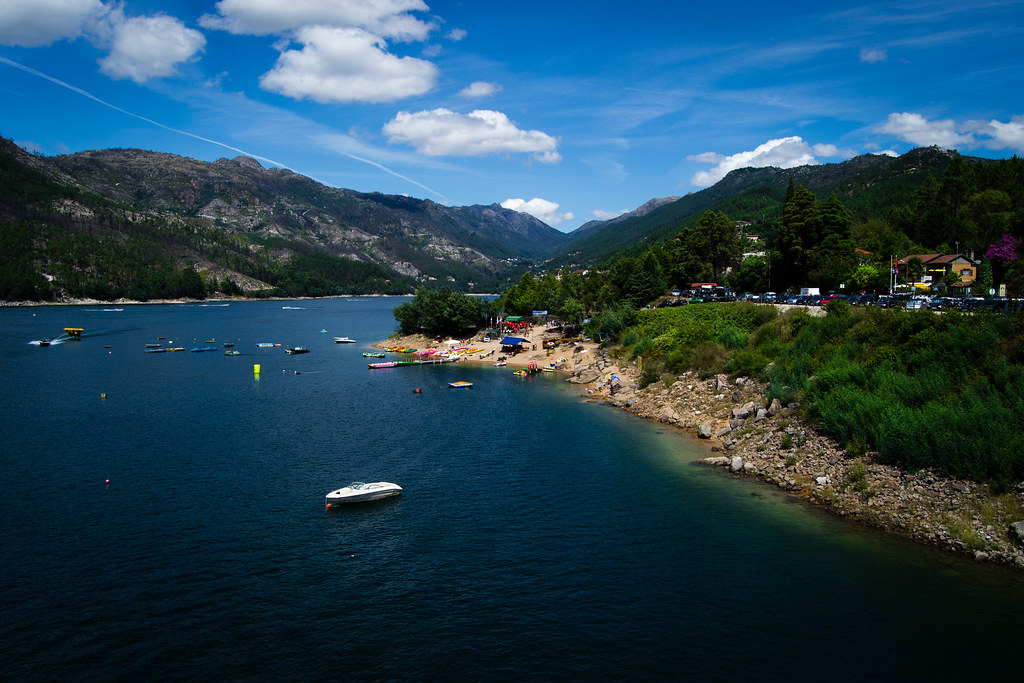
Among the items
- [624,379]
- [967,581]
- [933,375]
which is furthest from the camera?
[624,379]

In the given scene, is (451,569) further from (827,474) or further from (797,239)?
(797,239)

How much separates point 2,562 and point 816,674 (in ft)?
124

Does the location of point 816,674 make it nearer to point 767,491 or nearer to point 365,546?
point 767,491

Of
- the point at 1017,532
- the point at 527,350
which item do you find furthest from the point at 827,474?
the point at 527,350

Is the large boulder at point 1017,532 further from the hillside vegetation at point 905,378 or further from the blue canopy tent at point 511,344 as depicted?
the blue canopy tent at point 511,344

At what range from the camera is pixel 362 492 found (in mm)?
36281

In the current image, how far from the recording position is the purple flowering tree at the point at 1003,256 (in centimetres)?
7025

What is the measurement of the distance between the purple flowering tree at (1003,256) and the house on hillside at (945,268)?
7.66 feet

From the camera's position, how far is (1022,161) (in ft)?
324

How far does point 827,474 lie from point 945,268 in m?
59.5

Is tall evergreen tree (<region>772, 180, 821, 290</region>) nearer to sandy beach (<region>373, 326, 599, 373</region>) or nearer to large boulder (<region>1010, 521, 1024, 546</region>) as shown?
sandy beach (<region>373, 326, 599, 373</region>)

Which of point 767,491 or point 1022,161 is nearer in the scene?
point 767,491

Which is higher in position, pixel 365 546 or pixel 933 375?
pixel 933 375

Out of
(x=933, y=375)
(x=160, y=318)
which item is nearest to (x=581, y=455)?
(x=933, y=375)
